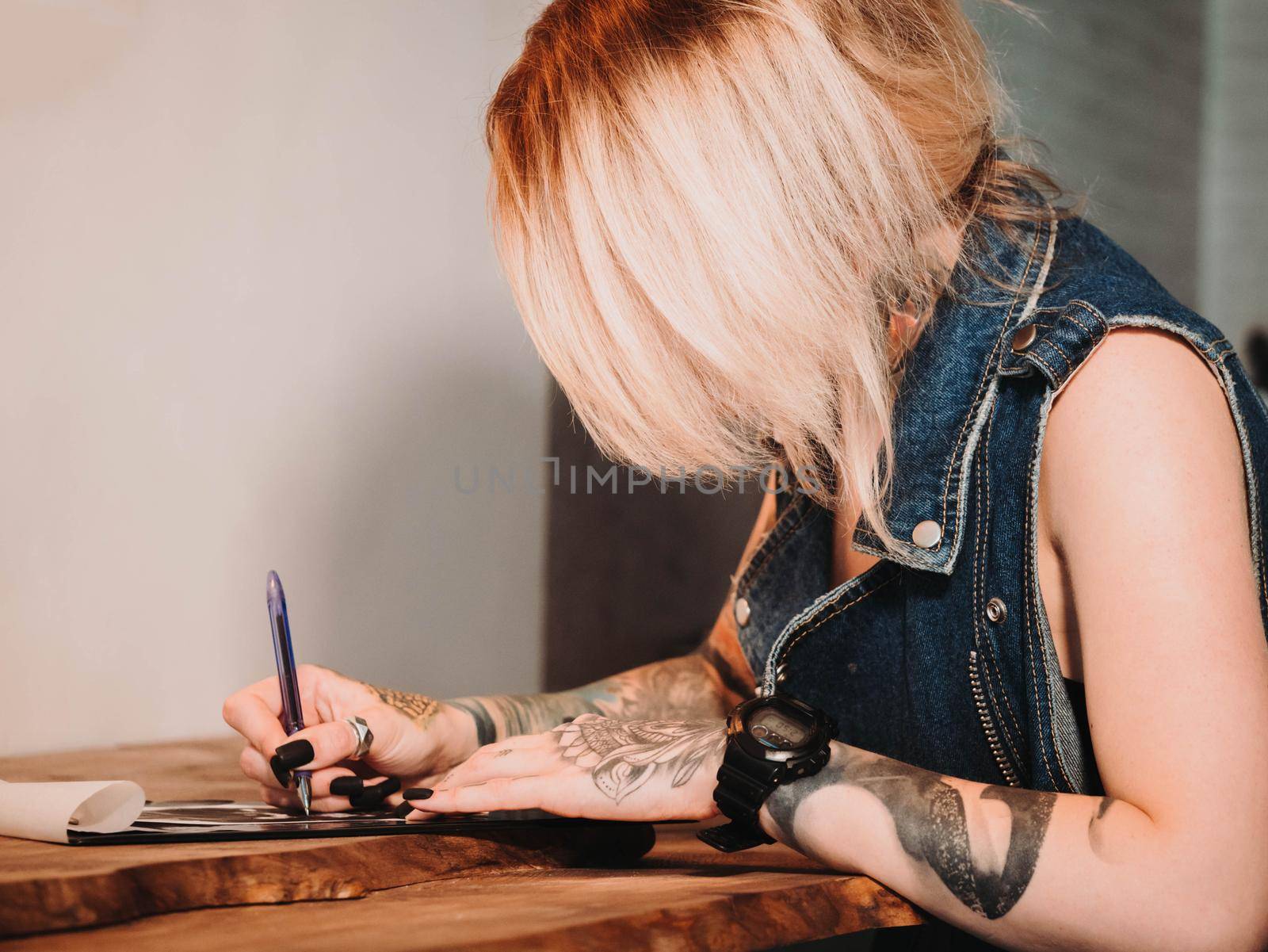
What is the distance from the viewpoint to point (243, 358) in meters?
1.32

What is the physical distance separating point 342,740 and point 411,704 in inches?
5.0

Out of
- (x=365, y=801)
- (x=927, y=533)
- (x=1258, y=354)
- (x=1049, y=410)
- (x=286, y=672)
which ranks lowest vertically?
(x=365, y=801)

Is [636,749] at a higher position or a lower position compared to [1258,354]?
lower

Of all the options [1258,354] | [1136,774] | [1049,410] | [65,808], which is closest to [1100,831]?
[1136,774]

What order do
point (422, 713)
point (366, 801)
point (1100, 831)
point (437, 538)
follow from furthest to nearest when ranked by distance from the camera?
point (437, 538)
point (422, 713)
point (366, 801)
point (1100, 831)

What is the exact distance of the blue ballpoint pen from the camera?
3.04 feet

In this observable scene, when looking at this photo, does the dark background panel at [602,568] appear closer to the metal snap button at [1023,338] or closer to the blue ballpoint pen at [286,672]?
the blue ballpoint pen at [286,672]

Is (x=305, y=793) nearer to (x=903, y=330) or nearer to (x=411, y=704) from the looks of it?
(x=411, y=704)

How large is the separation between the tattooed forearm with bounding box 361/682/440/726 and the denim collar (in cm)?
45

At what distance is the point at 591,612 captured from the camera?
1.69 m

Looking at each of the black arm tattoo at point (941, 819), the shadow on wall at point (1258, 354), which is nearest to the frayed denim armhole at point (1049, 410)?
the black arm tattoo at point (941, 819)

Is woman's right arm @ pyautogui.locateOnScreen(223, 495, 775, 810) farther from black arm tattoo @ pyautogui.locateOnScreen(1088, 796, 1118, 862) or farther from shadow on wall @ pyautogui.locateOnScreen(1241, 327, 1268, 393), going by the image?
shadow on wall @ pyautogui.locateOnScreen(1241, 327, 1268, 393)

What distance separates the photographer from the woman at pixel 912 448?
2.36 ft

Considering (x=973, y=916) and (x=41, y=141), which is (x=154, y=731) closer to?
(x=41, y=141)
